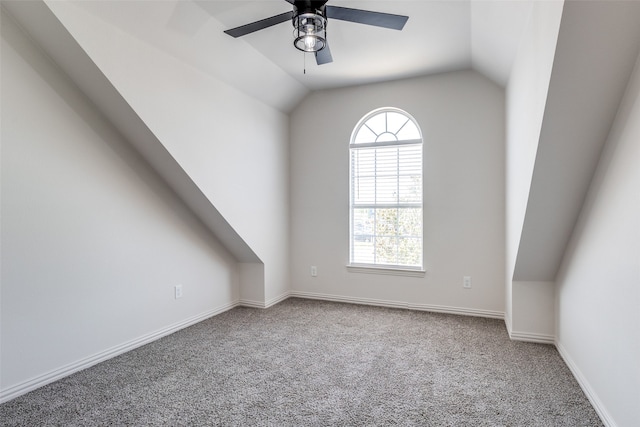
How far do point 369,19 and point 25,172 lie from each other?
2.34m

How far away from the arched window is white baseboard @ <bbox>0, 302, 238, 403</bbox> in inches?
80.1

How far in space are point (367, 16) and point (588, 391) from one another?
2.65 metres

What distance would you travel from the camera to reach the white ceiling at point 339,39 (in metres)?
2.50

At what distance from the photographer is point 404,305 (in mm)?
4090

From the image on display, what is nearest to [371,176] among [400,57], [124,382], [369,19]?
[400,57]

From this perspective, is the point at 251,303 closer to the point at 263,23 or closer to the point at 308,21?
the point at 263,23

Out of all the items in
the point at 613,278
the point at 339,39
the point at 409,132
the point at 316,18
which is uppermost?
the point at 339,39

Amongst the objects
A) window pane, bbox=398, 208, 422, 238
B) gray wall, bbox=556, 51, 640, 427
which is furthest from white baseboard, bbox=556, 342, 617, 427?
window pane, bbox=398, 208, 422, 238

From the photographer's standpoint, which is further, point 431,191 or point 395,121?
point 395,121

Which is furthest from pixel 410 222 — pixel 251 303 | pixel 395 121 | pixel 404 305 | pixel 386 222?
pixel 251 303

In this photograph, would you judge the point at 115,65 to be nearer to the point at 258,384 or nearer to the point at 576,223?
the point at 258,384

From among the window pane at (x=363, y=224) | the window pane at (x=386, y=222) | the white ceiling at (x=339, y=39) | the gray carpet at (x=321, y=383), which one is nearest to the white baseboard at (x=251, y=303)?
the gray carpet at (x=321, y=383)

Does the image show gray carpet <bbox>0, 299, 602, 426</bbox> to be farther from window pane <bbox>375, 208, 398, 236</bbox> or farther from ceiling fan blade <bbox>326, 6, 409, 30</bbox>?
ceiling fan blade <bbox>326, 6, 409, 30</bbox>

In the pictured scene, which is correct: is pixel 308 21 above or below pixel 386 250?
above
